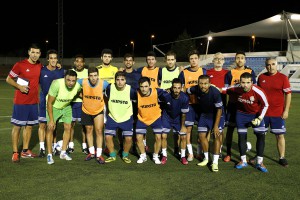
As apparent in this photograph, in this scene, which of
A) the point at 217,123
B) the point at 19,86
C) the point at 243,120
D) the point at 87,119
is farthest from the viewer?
the point at 87,119

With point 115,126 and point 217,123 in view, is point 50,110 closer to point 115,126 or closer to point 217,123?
point 115,126

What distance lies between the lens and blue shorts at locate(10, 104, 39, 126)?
20.4ft

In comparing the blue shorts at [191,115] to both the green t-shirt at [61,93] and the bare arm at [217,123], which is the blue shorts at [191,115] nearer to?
the bare arm at [217,123]

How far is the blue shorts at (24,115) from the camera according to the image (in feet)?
20.4

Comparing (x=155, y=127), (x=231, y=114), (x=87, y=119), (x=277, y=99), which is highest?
(x=277, y=99)

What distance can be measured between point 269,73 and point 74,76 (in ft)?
11.0

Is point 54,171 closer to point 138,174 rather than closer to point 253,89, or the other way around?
point 138,174

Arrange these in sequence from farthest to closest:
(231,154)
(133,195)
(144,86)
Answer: (231,154)
(144,86)
(133,195)

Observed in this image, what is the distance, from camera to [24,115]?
623cm

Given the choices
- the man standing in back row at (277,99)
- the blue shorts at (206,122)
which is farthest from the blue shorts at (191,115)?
the man standing in back row at (277,99)

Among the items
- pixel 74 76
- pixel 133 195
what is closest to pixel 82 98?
pixel 74 76

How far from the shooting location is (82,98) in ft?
21.1

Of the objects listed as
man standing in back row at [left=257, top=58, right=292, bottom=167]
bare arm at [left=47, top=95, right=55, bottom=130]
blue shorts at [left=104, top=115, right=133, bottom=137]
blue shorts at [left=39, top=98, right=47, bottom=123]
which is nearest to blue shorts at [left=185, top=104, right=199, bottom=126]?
blue shorts at [left=104, top=115, right=133, bottom=137]

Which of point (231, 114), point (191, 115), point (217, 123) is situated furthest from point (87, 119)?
point (231, 114)
